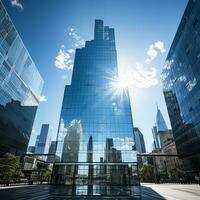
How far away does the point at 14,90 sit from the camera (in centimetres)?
7819

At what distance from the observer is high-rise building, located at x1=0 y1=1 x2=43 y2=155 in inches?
2638

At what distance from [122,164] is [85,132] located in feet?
44.3

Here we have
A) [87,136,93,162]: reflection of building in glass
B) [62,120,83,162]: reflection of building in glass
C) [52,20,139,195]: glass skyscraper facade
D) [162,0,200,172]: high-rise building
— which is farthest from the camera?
[162,0,200,172]: high-rise building

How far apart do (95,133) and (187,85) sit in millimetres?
41693

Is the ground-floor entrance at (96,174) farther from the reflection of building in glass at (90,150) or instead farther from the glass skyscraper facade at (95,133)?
the reflection of building in glass at (90,150)

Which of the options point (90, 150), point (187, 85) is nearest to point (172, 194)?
point (90, 150)

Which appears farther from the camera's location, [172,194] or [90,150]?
[90,150]

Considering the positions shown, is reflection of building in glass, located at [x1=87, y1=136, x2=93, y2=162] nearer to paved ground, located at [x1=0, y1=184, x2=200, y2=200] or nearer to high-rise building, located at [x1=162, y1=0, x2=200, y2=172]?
paved ground, located at [x1=0, y1=184, x2=200, y2=200]

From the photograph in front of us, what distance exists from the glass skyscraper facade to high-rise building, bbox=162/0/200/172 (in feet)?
85.5

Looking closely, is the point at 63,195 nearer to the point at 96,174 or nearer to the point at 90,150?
the point at 96,174

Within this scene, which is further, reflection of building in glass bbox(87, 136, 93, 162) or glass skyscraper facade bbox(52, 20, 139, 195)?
reflection of building in glass bbox(87, 136, 93, 162)

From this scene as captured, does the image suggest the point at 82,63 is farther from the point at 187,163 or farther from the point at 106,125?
the point at 187,163

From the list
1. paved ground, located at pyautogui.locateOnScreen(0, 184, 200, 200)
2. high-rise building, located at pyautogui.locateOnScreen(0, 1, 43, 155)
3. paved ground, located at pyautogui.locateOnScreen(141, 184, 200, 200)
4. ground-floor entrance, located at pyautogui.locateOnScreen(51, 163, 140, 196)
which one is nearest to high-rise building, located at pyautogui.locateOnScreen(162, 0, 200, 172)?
ground-floor entrance, located at pyautogui.locateOnScreen(51, 163, 140, 196)

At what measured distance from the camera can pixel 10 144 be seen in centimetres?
7194
